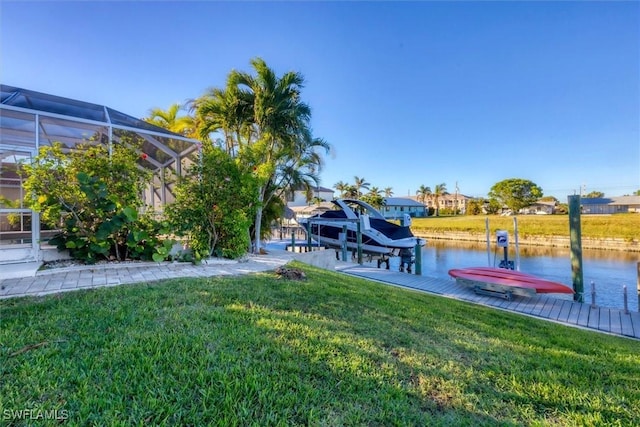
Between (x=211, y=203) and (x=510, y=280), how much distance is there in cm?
715

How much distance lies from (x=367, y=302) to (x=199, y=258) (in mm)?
3809

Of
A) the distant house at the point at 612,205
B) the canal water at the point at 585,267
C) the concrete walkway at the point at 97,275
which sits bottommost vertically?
the canal water at the point at 585,267

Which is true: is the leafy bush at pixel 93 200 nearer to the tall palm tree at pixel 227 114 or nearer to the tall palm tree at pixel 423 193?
the tall palm tree at pixel 227 114

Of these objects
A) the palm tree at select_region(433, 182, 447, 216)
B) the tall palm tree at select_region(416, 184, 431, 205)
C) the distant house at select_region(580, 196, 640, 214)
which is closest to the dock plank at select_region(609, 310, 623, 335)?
the distant house at select_region(580, 196, 640, 214)

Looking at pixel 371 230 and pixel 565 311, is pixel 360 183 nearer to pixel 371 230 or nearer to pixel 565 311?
pixel 371 230

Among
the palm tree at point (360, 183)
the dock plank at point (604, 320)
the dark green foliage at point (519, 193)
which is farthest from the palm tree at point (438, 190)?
the dock plank at point (604, 320)

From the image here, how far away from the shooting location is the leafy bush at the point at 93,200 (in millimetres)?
4777

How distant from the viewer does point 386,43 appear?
10.4m

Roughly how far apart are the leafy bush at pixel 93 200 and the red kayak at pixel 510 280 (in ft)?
23.5

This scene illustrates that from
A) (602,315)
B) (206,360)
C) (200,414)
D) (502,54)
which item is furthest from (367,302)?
(502,54)

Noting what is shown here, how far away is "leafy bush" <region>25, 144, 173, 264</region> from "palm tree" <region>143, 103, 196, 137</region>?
5908 mm

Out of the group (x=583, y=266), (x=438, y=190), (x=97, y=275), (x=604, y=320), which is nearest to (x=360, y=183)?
(x=438, y=190)

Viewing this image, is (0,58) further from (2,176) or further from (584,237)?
(584,237)

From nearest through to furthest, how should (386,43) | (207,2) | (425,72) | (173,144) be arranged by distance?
(207,2) < (173,144) < (386,43) < (425,72)
